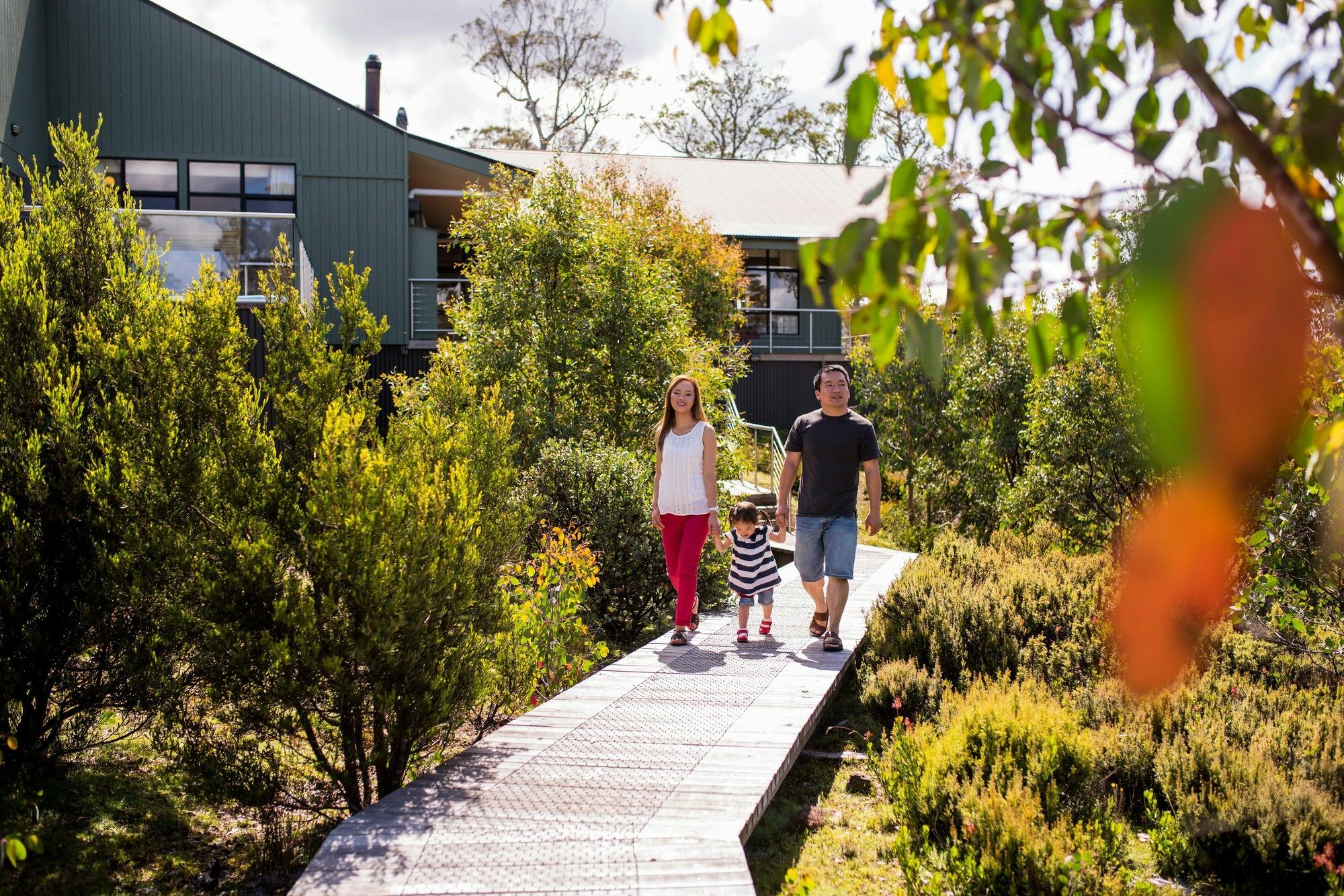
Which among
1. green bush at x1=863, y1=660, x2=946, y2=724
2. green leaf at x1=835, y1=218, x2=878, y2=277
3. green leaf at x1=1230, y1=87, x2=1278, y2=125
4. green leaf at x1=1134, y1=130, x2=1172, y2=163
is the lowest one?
green bush at x1=863, y1=660, x2=946, y2=724

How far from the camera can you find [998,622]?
6883 millimetres

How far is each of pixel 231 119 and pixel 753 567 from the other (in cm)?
1667

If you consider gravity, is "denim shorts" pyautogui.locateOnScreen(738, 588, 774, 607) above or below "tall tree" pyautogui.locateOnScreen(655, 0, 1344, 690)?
below

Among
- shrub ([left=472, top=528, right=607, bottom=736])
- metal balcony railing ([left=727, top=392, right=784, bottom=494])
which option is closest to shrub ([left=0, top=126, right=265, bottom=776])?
shrub ([left=472, top=528, right=607, bottom=736])

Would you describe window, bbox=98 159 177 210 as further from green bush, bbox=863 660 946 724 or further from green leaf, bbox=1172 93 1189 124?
green leaf, bbox=1172 93 1189 124

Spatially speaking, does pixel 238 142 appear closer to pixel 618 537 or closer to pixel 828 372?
pixel 618 537

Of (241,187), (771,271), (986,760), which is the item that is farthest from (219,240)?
(771,271)

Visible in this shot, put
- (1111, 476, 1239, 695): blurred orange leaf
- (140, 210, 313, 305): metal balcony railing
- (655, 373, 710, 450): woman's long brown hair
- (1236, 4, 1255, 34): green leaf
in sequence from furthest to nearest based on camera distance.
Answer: (140, 210, 313, 305): metal balcony railing → (655, 373, 710, 450): woman's long brown hair → (1111, 476, 1239, 695): blurred orange leaf → (1236, 4, 1255, 34): green leaf

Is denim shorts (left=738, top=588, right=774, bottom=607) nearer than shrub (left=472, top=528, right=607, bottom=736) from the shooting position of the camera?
No

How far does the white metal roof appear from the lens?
2642cm

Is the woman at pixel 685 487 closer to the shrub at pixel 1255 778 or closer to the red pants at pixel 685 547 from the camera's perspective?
the red pants at pixel 685 547

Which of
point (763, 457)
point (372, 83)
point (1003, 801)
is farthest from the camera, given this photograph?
point (372, 83)

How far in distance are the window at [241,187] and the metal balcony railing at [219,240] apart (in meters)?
6.67

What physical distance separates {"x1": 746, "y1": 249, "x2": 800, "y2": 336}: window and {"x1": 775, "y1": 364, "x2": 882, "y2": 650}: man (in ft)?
67.8
